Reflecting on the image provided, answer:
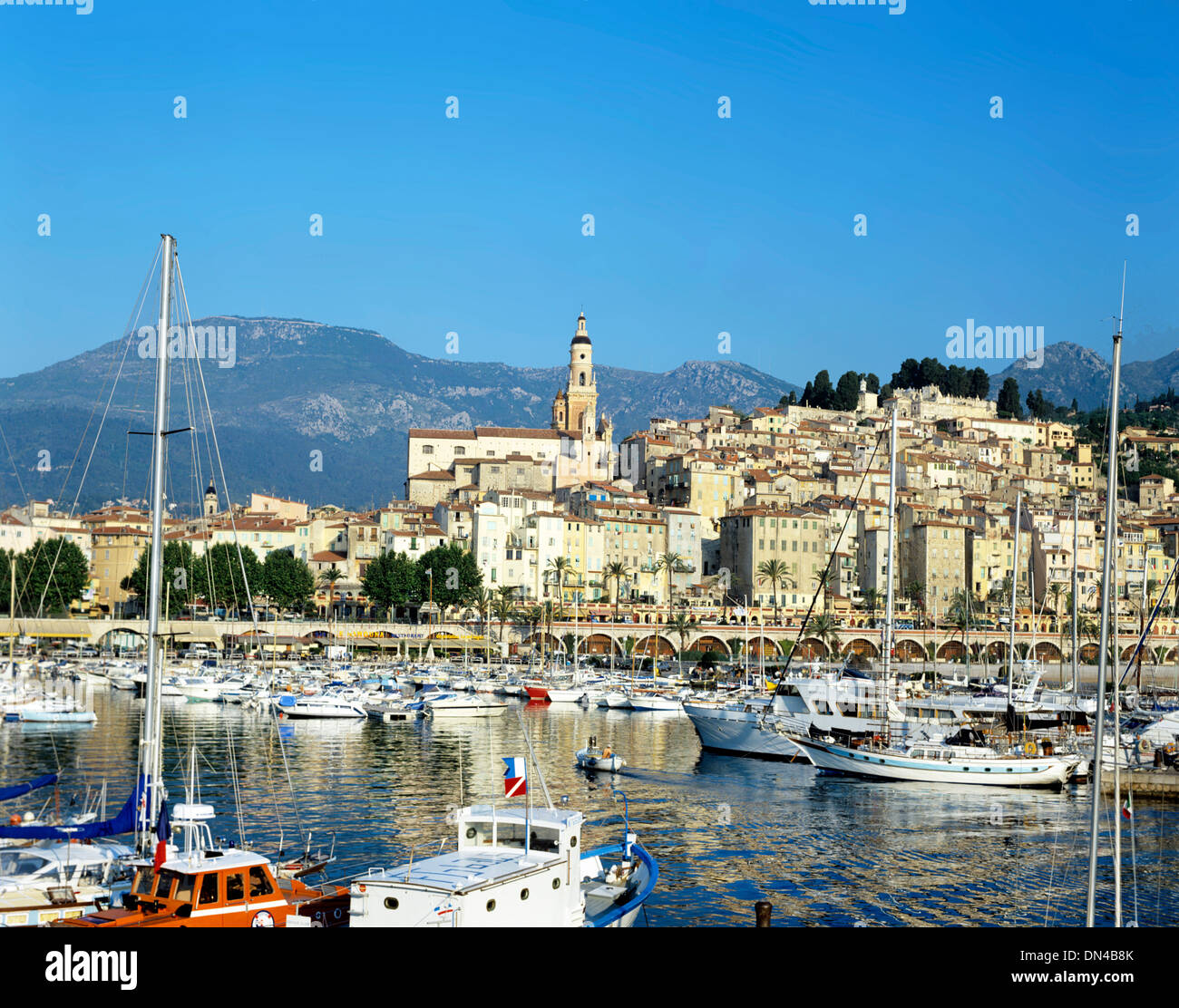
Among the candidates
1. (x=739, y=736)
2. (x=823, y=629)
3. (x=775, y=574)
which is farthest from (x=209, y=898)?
(x=775, y=574)

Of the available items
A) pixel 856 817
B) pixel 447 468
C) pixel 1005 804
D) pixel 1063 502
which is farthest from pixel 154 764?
pixel 1063 502

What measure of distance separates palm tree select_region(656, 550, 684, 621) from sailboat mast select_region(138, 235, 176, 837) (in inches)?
3297

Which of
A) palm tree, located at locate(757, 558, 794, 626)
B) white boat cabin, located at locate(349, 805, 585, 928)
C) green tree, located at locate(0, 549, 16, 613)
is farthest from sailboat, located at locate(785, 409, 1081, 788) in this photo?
palm tree, located at locate(757, 558, 794, 626)

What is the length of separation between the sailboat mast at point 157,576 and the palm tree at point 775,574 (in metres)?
84.0

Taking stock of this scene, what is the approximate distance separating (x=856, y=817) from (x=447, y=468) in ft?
331

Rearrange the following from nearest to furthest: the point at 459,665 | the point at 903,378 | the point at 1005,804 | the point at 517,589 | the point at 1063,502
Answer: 1. the point at 1005,804
2. the point at 459,665
3. the point at 517,589
4. the point at 1063,502
5. the point at 903,378

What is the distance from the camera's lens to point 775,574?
10406 centimetres

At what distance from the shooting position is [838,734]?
4528 cm

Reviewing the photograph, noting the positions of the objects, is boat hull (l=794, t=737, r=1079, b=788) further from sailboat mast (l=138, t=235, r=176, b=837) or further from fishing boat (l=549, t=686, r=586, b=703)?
fishing boat (l=549, t=686, r=586, b=703)

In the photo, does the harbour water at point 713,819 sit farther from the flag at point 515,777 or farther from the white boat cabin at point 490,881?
the flag at point 515,777

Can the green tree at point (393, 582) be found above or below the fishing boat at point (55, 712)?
above

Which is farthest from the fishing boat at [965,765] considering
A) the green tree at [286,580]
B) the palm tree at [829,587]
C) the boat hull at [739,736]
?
the green tree at [286,580]

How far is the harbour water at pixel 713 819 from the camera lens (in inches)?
896
